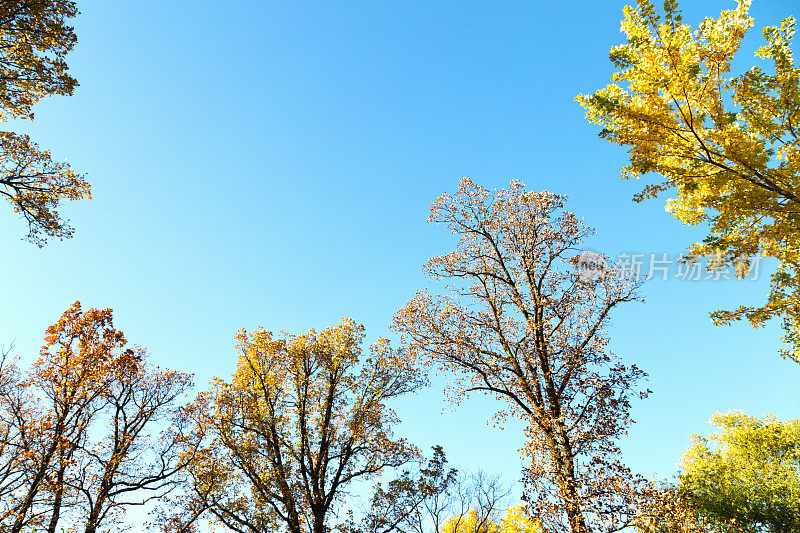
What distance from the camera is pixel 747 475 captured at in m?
22.6

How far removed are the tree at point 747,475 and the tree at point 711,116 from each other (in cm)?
1755

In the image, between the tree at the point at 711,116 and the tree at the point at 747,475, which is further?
the tree at the point at 747,475

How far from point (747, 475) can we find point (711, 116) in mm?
23391

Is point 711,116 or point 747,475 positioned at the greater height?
point 711,116

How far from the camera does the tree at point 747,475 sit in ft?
67.1

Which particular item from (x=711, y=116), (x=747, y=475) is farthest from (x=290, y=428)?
(x=747, y=475)

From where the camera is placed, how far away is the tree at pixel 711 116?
320 inches

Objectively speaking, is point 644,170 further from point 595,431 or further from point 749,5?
point 595,431

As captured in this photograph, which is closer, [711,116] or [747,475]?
[711,116]

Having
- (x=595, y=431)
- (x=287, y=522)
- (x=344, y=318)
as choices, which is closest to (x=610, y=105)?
(x=595, y=431)

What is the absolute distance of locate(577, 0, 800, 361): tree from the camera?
8.13 m

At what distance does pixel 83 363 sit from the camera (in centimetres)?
1163

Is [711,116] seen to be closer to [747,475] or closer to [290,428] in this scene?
[290,428]

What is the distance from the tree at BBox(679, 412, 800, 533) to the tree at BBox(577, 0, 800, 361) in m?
17.6
